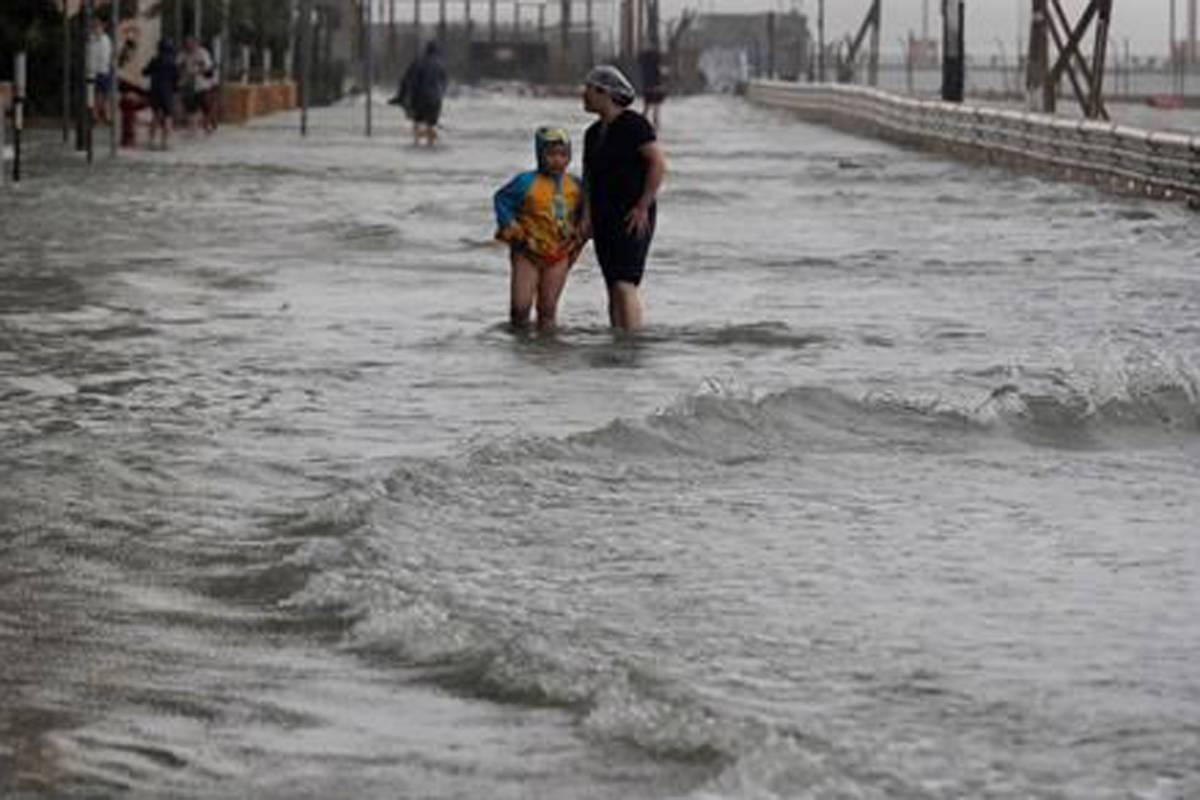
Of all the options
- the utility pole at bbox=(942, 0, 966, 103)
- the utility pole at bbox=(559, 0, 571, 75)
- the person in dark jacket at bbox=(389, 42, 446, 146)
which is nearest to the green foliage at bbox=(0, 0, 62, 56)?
the person in dark jacket at bbox=(389, 42, 446, 146)

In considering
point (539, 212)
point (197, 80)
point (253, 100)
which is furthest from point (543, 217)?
point (253, 100)

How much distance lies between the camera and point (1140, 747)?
7.40 metres

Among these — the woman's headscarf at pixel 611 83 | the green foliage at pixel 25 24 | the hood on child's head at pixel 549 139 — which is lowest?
the hood on child's head at pixel 549 139

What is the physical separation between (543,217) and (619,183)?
0.49m

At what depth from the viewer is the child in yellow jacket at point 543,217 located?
696 inches

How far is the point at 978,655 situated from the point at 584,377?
7.22 metres

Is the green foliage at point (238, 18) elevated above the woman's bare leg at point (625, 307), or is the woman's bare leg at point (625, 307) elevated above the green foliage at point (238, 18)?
the green foliage at point (238, 18)

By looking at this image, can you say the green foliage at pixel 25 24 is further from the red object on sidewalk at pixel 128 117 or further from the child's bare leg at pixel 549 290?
the child's bare leg at pixel 549 290

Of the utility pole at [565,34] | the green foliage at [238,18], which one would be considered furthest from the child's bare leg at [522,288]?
the utility pole at [565,34]

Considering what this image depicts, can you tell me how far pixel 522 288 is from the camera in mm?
18016

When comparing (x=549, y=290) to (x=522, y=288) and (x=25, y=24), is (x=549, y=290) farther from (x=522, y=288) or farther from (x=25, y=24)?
(x=25, y=24)

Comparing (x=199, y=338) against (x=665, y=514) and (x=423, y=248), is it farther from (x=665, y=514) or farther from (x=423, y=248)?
(x=423, y=248)

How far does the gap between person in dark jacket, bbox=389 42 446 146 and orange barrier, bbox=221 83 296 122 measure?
10.1 meters

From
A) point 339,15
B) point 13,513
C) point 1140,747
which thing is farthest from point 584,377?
point 339,15
